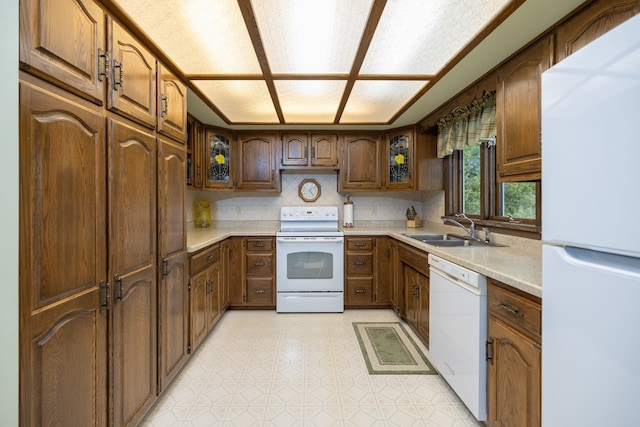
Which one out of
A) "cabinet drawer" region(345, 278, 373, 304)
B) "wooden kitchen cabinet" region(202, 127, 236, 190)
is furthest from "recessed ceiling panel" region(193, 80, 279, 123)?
"cabinet drawer" region(345, 278, 373, 304)

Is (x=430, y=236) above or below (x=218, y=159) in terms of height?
below

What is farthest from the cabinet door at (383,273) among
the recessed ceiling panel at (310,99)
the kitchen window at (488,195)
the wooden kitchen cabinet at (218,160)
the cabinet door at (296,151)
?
the wooden kitchen cabinet at (218,160)

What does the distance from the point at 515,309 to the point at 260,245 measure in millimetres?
2470

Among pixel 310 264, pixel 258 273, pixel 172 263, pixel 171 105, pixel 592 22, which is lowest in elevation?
pixel 258 273

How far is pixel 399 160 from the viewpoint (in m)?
3.39

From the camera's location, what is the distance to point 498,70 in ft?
6.10

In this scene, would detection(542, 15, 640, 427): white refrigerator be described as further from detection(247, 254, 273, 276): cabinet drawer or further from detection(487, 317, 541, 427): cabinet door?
detection(247, 254, 273, 276): cabinet drawer

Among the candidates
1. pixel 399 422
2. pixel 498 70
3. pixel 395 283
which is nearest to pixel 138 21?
pixel 498 70

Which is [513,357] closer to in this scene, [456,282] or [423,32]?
[456,282]

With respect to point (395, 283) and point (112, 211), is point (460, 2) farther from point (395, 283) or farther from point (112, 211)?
point (395, 283)

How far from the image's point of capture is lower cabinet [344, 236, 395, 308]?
3215 millimetres

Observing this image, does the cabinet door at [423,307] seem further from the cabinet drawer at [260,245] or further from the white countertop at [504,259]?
the cabinet drawer at [260,245]

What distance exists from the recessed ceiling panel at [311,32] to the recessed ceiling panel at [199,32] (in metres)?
0.14

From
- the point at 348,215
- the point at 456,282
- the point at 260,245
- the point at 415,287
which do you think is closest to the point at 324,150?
the point at 348,215
